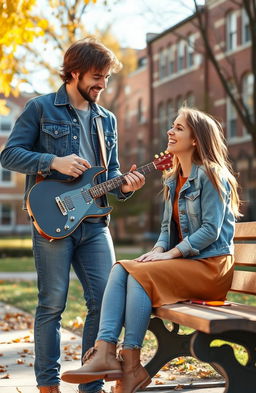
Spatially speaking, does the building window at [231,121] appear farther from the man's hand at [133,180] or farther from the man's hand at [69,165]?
the man's hand at [69,165]

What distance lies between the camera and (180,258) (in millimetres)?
4527

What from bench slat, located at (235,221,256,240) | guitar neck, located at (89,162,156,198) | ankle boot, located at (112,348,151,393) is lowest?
ankle boot, located at (112,348,151,393)

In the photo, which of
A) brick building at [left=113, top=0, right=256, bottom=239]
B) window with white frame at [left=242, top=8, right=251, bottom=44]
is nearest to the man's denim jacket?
brick building at [left=113, top=0, right=256, bottom=239]

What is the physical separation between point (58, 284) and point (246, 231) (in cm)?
133

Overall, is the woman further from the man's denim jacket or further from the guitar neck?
the man's denim jacket

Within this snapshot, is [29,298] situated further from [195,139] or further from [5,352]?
[195,139]

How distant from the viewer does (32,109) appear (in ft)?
15.9

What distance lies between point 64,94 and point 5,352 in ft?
9.30

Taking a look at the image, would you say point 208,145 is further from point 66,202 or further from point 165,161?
point 66,202

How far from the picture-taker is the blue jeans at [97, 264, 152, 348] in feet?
13.6

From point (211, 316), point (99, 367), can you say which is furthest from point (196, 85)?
point (211, 316)

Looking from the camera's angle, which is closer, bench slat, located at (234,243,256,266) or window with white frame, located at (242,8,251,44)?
bench slat, located at (234,243,256,266)

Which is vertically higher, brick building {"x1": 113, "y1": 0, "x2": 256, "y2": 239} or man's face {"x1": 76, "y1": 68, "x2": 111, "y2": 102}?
brick building {"x1": 113, "y1": 0, "x2": 256, "y2": 239}

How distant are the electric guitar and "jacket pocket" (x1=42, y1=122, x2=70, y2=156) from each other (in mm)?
204
